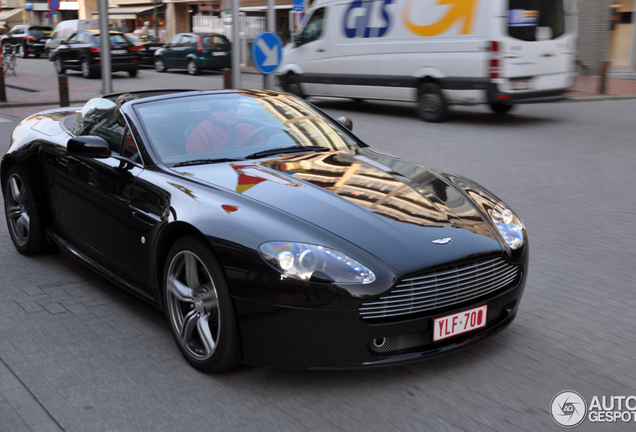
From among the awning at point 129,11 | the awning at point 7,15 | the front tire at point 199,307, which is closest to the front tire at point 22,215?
the front tire at point 199,307

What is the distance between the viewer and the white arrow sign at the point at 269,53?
10.3 meters

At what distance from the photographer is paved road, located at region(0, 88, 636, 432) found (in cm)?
300

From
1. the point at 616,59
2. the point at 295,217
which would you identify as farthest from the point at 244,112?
the point at 616,59

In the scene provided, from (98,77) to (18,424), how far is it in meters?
24.3

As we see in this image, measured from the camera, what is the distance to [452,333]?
328 centimetres

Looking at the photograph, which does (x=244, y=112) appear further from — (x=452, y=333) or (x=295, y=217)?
(x=452, y=333)

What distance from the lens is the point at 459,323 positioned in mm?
3285

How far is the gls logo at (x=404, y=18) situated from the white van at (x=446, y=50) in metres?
0.02

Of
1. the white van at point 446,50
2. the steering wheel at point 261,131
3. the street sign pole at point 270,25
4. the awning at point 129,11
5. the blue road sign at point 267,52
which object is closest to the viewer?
the steering wheel at point 261,131

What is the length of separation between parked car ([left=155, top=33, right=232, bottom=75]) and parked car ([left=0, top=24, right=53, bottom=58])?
1373 centimetres

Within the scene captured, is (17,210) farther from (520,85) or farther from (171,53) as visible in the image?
(171,53)

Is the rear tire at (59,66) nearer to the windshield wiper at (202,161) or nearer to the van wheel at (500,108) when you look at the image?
the van wheel at (500,108)

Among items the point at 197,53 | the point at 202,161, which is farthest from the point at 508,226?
the point at 197,53

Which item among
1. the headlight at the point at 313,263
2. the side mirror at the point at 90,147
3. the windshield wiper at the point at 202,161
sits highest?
the side mirror at the point at 90,147
